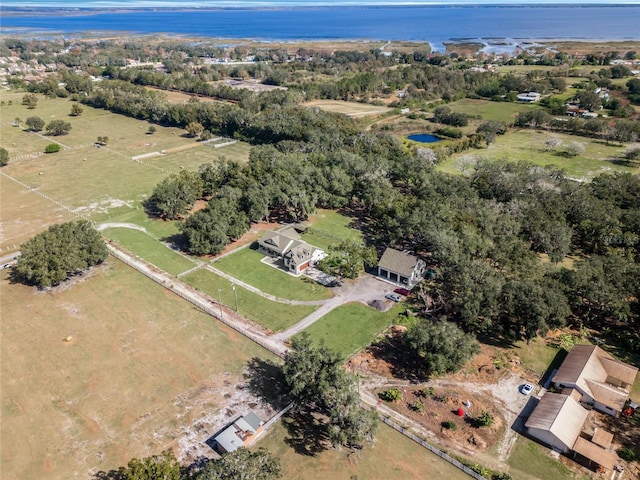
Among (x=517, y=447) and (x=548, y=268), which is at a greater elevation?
(x=548, y=268)

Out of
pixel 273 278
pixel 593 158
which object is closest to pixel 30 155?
pixel 273 278

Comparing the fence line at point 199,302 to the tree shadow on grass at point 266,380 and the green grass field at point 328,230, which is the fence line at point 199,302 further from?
the green grass field at point 328,230

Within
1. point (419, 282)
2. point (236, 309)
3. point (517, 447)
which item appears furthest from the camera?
point (419, 282)

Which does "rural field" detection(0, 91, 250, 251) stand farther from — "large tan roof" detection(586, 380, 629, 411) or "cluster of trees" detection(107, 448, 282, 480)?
"large tan roof" detection(586, 380, 629, 411)

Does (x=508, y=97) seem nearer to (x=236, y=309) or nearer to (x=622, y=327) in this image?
(x=622, y=327)

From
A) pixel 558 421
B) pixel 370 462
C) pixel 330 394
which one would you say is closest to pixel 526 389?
pixel 558 421

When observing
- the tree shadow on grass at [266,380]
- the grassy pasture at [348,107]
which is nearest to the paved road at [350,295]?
the tree shadow on grass at [266,380]

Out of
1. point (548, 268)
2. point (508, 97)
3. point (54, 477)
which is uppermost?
point (508, 97)
